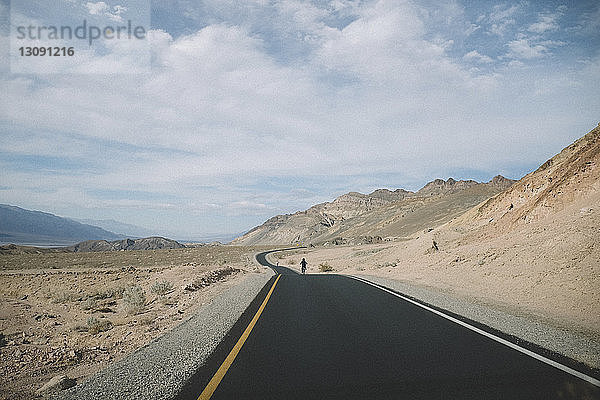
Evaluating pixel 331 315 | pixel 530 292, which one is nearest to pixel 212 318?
pixel 331 315

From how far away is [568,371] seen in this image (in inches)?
207

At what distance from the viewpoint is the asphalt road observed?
4559mm

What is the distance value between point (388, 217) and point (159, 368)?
117359mm

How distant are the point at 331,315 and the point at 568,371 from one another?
508 cm

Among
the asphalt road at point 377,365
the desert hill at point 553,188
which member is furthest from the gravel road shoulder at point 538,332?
the desert hill at point 553,188

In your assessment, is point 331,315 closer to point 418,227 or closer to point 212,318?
point 212,318

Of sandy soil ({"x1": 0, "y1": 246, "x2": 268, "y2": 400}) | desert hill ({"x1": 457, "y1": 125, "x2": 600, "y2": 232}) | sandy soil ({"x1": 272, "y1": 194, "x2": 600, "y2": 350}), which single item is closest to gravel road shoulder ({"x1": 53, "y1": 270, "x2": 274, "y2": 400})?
sandy soil ({"x1": 0, "y1": 246, "x2": 268, "y2": 400})

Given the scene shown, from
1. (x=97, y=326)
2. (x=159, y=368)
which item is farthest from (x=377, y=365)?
(x=97, y=326)

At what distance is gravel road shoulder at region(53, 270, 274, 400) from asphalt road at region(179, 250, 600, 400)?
0.91 ft

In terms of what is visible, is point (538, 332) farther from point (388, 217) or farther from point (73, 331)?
point (388, 217)

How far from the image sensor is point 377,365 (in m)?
5.51

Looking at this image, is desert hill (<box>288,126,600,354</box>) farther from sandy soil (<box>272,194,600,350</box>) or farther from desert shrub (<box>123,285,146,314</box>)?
desert shrub (<box>123,285,146,314</box>)

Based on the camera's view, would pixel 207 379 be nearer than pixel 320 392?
No

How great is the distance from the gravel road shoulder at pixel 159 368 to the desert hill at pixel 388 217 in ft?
224
